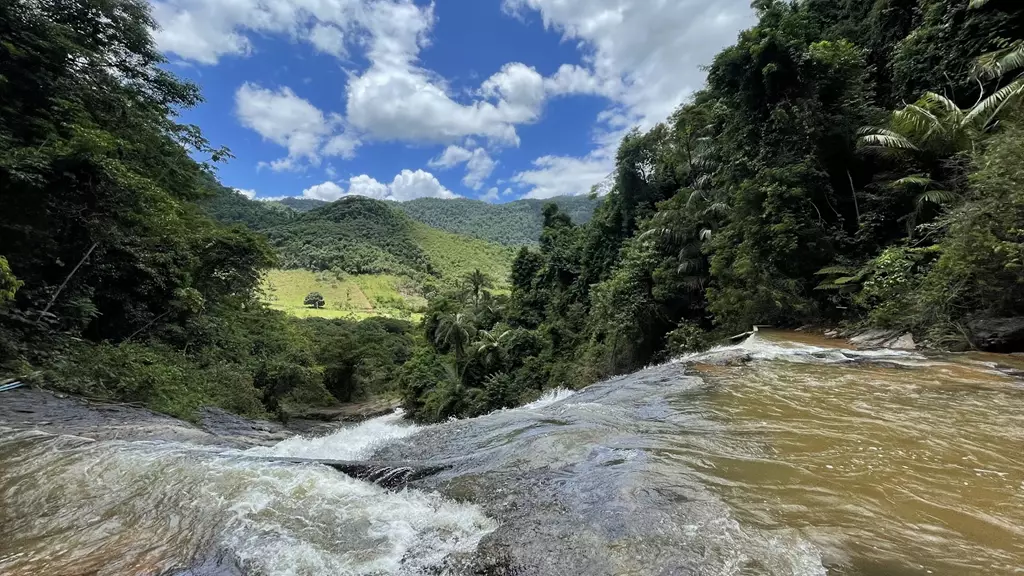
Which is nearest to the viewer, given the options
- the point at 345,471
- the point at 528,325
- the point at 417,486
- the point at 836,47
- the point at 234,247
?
the point at 417,486

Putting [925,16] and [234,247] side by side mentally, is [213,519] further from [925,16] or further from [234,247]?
[925,16]

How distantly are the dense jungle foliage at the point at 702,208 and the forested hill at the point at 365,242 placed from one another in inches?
2865

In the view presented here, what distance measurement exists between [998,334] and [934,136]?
21.1ft

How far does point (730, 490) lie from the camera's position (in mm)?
3387

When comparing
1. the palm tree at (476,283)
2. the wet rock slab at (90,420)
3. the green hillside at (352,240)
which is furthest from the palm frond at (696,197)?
the green hillside at (352,240)

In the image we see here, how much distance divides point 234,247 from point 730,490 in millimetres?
18705

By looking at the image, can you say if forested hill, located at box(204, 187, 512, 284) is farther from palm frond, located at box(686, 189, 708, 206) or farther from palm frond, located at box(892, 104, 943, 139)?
palm frond, located at box(892, 104, 943, 139)

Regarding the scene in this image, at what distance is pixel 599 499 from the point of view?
3.39m

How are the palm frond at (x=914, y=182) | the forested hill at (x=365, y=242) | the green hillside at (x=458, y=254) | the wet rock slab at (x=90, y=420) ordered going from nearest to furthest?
the wet rock slab at (x=90, y=420) → the palm frond at (x=914, y=182) → the forested hill at (x=365, y=242) → the green hillside at (x=458, y=254)

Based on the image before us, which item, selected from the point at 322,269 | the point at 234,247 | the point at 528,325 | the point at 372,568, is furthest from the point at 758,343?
the point at 322,269

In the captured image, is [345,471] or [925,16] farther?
[925,16]

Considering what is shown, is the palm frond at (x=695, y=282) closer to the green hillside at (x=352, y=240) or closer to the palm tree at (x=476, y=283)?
the palm tree at (x=476, y=283)

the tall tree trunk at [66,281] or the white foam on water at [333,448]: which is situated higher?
the tall tree trunk at [66,281]

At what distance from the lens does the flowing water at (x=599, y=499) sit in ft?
8.80
